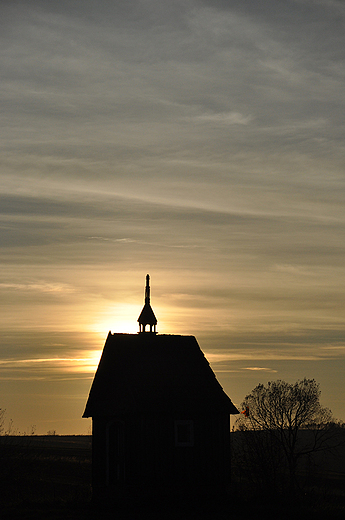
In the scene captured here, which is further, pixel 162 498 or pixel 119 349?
pixel 119 349

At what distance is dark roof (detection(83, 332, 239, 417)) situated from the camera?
3294 cm

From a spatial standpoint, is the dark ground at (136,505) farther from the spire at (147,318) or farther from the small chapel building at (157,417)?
the spire at (147,318)

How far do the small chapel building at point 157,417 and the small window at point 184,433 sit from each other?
2.2 inches

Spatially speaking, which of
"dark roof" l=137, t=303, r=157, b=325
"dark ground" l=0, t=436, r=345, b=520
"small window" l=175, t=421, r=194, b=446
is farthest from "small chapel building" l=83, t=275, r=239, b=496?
"dark roof" l=137, t=303, r=157, b=325

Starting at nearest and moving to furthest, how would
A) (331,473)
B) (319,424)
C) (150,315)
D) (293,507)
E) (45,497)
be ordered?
(293,507) → (45,497) → (150,315) → (319,424) → (331,473)

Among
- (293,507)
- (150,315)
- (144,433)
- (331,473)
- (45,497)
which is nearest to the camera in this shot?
(293,507)

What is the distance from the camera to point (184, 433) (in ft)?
108

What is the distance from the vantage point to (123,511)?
30156 millimetres

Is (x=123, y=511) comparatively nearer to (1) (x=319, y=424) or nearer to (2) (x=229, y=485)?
(2) (x=229, y=485)

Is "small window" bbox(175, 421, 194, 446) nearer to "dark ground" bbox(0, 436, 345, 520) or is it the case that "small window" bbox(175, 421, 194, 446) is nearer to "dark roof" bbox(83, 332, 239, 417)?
"dark roof" bbox(83, 332, 239, 417)

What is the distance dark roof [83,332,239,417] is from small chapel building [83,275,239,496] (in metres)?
0.06

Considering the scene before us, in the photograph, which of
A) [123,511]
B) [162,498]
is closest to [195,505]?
[162,498]

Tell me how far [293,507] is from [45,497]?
14703 millimetres

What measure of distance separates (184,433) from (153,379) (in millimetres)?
3547
